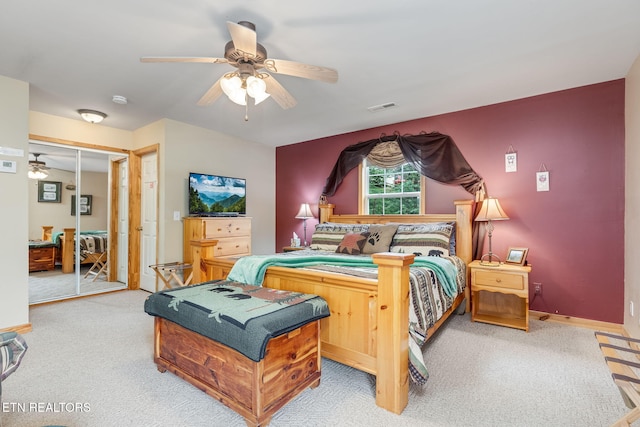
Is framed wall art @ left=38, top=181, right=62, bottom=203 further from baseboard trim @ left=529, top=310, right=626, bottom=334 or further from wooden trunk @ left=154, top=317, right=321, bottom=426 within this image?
baseboard trim @ left=529, top=310, right=626, bottom=334

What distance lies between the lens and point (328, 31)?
84.6 inches

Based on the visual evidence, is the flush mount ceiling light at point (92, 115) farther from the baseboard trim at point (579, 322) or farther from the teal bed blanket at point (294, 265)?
the baseboard trim at point (579, 322)

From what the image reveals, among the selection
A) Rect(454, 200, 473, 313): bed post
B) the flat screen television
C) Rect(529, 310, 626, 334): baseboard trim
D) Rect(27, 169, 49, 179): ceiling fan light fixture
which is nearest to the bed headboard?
Rect(454, 200, 473, 313): bed post

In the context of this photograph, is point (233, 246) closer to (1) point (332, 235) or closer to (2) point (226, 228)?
(2) point (226, 228)

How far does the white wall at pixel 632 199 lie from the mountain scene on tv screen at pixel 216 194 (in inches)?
182

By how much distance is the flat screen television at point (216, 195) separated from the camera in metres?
4.22

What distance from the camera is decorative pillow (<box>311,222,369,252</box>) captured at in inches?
152

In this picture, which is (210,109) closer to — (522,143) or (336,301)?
(336,301)

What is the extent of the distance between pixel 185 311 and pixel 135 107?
9.63ft

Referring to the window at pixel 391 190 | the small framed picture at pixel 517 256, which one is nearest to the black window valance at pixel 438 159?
the window at pixel 391 190

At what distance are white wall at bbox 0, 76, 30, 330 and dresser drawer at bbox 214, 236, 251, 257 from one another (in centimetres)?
188

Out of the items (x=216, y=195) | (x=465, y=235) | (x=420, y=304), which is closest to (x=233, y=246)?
(x=216, y=195)

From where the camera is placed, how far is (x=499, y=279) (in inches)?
119

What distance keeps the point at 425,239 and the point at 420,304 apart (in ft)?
4.59
